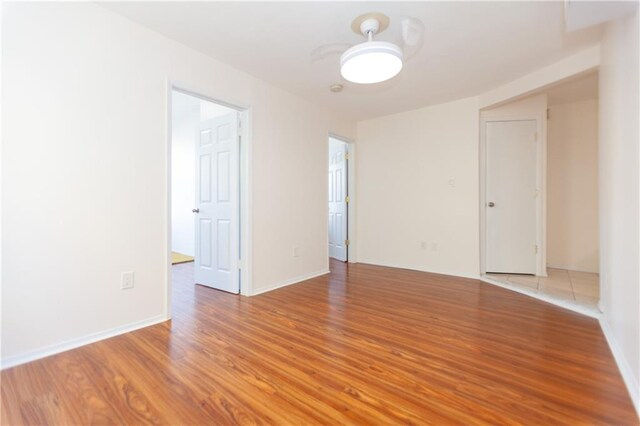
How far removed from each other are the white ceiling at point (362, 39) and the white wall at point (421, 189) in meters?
0.79

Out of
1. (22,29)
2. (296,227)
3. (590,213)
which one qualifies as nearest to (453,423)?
(296,227)

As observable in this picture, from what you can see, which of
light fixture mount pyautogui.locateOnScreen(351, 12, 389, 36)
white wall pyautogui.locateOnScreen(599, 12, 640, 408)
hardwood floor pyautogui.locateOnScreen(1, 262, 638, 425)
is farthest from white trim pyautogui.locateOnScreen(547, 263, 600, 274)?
light fixture mount pyautogui.locateOnScreen(351, 12, 389, 36)

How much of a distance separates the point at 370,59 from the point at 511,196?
115 inches

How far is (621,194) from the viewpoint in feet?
5.77

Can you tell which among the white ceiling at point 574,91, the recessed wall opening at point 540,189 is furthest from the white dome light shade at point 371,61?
the white ceiling at point 574,91

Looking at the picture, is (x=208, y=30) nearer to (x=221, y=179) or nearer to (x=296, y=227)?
(x=221, y=179)

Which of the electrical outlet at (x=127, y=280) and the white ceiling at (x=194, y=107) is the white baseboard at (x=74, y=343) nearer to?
the electrical outlet at (x=127, y=280)

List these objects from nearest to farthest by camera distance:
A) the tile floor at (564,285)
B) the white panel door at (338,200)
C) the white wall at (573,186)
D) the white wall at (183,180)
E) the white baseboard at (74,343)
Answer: the white baseboard at (74,343)
the tile floor at (564,285)
the white wall at (573,186)
the white panel door at (338,200)
the white wall at (183,180)

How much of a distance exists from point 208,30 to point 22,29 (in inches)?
43.9

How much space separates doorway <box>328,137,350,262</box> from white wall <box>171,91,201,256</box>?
2572 mm

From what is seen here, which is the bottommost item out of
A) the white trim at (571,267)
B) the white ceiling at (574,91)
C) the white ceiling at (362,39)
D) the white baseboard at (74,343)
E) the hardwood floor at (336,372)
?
the hardwood floor at (336,372)

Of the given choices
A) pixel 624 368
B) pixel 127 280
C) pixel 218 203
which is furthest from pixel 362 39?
pixel 624 368

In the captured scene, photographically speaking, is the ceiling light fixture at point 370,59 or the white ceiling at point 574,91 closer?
the ceiling light fixture at point 370,59

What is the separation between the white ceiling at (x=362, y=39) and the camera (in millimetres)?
2012
